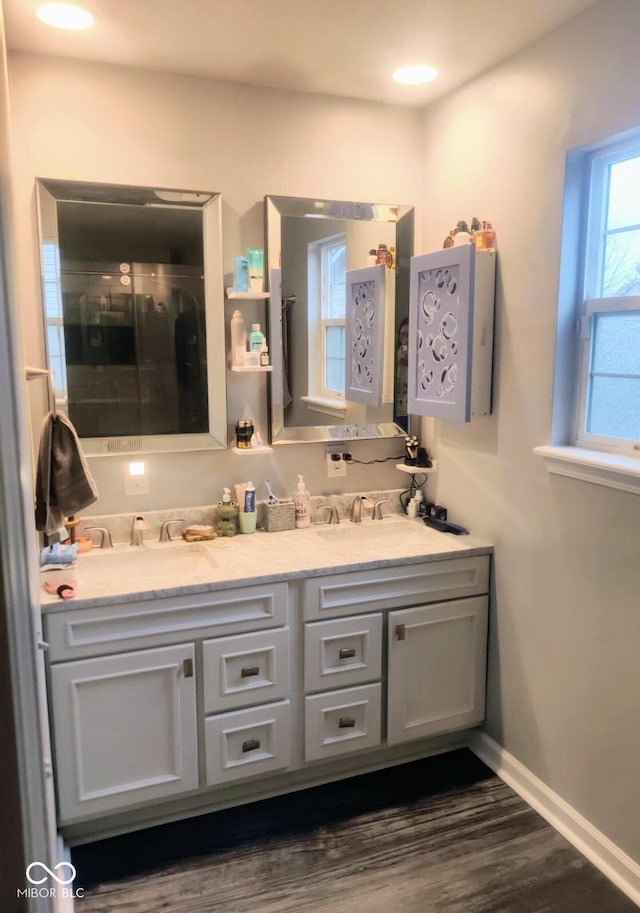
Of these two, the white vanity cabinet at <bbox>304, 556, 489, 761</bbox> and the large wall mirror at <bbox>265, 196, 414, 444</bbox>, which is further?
the large wall mirror at <bbox>265, 196, 414, 444</bbox>

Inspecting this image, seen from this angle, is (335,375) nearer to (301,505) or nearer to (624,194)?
(301,505)

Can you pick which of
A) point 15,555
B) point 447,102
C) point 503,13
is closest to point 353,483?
point 447,102

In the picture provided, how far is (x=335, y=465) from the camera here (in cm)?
277

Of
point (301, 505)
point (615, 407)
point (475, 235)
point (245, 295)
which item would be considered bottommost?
point (301, 505)

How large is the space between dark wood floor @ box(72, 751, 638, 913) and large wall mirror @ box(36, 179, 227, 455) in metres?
1.33

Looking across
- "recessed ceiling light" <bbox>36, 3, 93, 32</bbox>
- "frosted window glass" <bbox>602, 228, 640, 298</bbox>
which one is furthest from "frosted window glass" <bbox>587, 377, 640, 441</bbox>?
"recessed ceiling light" <bbox>36, 3, 93, 32</bbox>

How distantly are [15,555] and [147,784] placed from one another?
140cm

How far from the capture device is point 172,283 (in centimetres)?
239

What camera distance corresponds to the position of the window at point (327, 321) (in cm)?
262

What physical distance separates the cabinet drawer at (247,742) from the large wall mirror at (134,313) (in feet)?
3.22

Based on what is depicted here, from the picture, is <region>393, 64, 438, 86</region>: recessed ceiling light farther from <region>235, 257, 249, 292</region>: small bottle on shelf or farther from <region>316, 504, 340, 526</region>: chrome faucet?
<region>316, 504, 340, 526</region>: chrome faucet

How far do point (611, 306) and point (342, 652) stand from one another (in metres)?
1.43

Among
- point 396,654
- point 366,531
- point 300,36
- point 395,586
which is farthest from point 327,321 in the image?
point 396,654

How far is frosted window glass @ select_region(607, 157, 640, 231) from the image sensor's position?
6.26 ft
